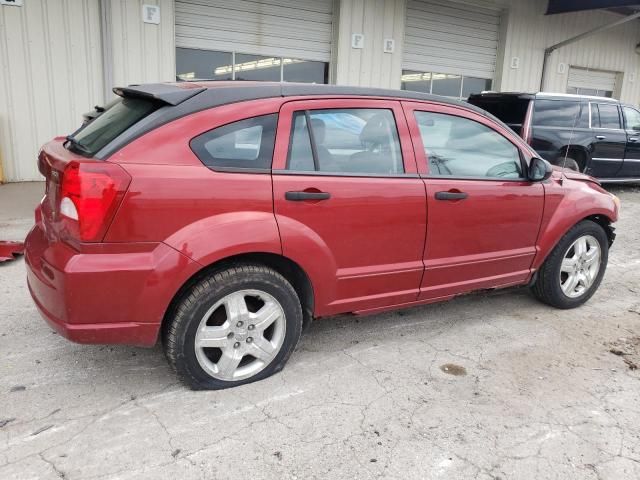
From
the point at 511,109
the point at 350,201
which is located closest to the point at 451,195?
the point at 350,201

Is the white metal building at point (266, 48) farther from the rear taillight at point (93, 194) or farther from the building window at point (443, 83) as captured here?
the rear taillight at point (93, 194)

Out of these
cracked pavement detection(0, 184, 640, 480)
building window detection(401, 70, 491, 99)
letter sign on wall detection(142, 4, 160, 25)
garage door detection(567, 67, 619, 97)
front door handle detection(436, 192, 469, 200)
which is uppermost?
letter sign on wall detection(142, 4, 160, 25)

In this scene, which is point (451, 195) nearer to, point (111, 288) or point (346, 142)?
point (346, 142)

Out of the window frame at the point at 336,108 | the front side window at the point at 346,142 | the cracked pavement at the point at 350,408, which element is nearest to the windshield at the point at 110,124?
the window frame at the point at 336,108

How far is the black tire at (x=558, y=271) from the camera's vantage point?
14.1 feet

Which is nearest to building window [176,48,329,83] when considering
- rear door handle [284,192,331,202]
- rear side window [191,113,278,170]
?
rear side window [191,113,278,170]

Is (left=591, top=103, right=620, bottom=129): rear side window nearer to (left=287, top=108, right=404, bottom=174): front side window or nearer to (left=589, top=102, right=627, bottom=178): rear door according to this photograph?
(left=589, top=102, right=627, bottom=178): rear door

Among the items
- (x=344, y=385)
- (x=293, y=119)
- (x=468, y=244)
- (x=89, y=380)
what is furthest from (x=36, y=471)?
(x=468, y=244)

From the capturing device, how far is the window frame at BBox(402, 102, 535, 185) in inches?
137

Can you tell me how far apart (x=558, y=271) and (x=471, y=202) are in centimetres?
125

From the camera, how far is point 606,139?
9.96m

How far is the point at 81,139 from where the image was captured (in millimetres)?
3096

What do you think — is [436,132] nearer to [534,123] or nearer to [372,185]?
[372,185]

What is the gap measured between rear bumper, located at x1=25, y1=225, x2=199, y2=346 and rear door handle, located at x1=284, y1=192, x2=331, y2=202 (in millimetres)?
637
